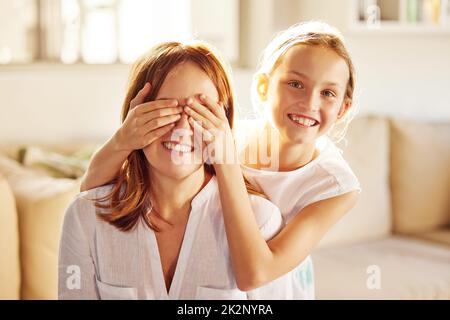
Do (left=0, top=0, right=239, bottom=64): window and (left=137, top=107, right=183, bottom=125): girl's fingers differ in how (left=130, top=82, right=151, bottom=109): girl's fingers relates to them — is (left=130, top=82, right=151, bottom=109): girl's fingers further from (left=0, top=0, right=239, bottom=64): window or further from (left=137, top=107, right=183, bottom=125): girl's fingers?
(left=0, top=0, right=239, bottom=64): window

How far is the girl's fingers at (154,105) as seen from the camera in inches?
27.9

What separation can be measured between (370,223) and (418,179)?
10.3 inches

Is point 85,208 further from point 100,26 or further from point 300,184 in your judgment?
point 100,26

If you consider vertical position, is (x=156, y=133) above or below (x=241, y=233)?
above

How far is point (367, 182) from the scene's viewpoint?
2.22 meters

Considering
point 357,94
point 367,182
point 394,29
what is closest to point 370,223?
point 367,182

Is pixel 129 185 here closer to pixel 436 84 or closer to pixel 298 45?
pixel 298 45

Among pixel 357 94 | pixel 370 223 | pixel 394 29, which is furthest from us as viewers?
pixel 394 29

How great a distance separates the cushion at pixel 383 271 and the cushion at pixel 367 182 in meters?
0.05

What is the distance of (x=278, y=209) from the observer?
2.74ft

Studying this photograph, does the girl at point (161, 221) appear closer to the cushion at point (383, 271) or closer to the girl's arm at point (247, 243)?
the girl's arm at point (247, 243)

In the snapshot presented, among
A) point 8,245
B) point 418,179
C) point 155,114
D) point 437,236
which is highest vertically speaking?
point 155,114
